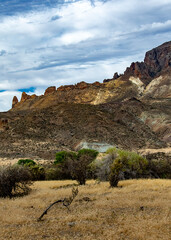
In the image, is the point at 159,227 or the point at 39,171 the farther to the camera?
the point at 39,171

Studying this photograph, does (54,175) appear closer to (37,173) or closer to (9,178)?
(37,173)

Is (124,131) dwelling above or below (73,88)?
below

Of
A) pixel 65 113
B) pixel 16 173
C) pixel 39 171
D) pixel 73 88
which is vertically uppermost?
pixel 73 88

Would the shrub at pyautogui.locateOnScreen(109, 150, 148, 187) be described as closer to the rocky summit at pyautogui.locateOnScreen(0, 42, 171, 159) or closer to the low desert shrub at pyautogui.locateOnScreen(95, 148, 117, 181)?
the low desert shrub at pyautogui.locateOnScreen(95, 148, 117, 181)

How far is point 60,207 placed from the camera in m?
15.4

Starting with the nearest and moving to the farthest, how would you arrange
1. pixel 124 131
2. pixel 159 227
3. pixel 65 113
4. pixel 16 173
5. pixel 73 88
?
pixel 159 227 → pixel 16 173 → pixel 124 131 → pixel 65 113 → pixel 73 88

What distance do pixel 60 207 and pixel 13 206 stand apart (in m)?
2.87

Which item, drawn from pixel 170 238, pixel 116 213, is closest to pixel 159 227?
pixel 170 238

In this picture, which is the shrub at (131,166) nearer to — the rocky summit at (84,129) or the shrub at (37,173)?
the shrub at (37,173)

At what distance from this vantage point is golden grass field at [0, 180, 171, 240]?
969 centimetres

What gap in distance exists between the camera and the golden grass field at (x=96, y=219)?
9.69 m

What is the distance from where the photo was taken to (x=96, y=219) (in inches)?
468

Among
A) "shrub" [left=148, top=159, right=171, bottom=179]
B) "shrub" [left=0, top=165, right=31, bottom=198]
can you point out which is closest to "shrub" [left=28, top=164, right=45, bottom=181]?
"shrub" [left=148, top=159, right=171, bottom=179]

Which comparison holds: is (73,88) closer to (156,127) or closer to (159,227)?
(156,127)
